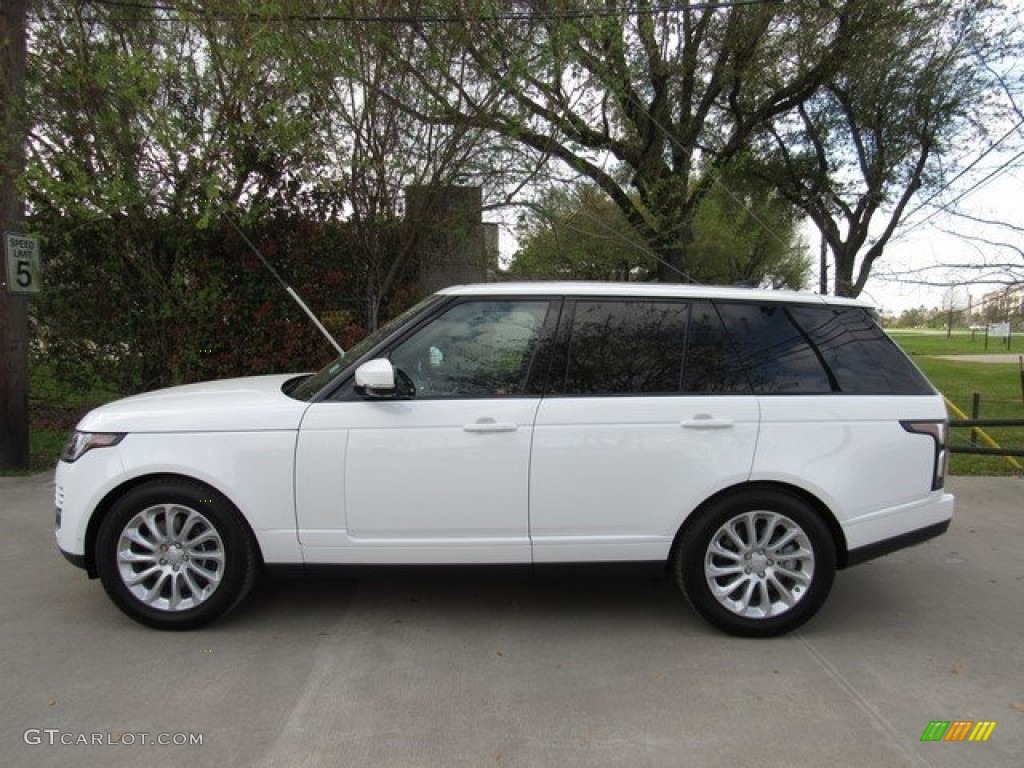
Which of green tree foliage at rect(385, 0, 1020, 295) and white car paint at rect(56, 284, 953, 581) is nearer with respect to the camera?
white car paint at rect(56, 284, 953, 581)

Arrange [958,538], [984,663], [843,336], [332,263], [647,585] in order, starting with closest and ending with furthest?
[984,663], [843,336], [647,585], [958,538], [332,263]

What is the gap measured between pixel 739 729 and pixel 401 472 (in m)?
1.89

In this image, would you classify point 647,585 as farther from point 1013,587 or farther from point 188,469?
point 188,469

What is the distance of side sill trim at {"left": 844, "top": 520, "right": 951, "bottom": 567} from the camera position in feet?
12.8

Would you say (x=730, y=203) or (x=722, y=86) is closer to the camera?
(x=722, y=86)

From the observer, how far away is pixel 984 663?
366 cm

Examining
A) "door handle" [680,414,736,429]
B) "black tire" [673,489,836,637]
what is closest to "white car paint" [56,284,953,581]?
"door handle" [680,414,736,429]

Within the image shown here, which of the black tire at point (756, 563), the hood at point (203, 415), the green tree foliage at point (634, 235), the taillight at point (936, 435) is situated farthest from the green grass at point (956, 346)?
the hood at point (203, 415)

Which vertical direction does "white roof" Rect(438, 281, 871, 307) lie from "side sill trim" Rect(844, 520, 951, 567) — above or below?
above

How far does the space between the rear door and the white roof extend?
33 centimetres

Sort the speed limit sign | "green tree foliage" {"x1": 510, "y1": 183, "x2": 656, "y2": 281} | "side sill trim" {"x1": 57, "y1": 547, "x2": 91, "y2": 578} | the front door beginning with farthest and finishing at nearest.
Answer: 1. "green tree foliage" {"x1": 510, "y1": 183, "x2": 656, "y2": 281}
2. the speed limit sign
3. "side sill trim" {"x1": 57, "y1": 547, "x2": 91, "y2": 578}
4. the front door

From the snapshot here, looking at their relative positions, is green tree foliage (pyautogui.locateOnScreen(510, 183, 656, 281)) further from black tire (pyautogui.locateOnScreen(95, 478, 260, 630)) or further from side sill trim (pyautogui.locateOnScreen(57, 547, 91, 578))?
side sill trim (pyautogui.locateOnScreen(57, 547, 91, 578))

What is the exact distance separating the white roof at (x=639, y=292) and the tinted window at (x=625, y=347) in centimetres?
6

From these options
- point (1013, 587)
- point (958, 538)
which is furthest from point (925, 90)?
point (1013, 587)
